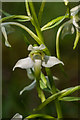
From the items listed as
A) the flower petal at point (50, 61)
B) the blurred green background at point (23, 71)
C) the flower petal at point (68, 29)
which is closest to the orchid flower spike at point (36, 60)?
the flower petal at point (50, 61)

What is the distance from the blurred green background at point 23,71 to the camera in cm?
254

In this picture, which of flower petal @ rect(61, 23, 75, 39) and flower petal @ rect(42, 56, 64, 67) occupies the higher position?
flower petal @ rect(61, 23, 75, 39)

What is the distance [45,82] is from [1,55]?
5.12 ft

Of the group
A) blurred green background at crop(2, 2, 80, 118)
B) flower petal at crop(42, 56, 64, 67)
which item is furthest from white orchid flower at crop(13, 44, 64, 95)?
blurred green background at crop(2, 2, 80, 118)

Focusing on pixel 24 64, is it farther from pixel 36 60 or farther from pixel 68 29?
pixel 68 29

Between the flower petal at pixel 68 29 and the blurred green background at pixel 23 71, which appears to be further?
the blurred green background at pixel 23 71

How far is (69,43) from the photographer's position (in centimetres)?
292

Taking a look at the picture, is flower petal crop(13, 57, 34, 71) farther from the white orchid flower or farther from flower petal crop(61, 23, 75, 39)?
flower petal crop(61, 23, 75, 39)

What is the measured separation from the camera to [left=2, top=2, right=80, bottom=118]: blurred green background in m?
Result: 2.54

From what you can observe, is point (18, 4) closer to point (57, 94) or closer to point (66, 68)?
point (66, 68)

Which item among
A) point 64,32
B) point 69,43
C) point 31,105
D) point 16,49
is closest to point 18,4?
point 16,49

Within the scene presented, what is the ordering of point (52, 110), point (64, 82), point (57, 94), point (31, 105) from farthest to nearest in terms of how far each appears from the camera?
point (64, 82)
point (31, 105)
point (52, 110)
point (57, 94)

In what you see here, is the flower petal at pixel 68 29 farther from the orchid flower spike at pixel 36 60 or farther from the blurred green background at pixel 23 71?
the blurred green background at pixel 23 71

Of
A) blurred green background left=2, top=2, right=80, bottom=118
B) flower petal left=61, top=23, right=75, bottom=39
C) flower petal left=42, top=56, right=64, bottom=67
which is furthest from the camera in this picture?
blurred green background left=2, top=2, right=80, bottom=118
